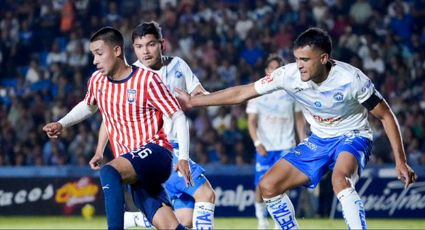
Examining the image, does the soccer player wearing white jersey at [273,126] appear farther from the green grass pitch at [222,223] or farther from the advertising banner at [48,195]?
the advertising banner at [48,195]

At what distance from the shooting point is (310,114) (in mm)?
8711

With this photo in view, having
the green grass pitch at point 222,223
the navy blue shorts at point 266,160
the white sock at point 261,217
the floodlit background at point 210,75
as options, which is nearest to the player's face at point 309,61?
the white sock at point 261,217

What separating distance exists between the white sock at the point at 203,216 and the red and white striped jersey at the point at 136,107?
109cm

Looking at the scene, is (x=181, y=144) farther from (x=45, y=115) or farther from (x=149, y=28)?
(x=45, y=115)

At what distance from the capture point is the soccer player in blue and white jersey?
28.3 feet

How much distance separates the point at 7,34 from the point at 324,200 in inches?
334

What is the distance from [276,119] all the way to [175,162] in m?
4.42

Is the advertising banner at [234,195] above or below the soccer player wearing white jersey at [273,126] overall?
below

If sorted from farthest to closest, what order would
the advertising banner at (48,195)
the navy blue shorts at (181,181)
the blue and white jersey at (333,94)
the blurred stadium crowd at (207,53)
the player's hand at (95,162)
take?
the blurred stadium crowd at (207,53) → the advertising banner at (48,195) → the navy blue shorts at (181,181) → the player's hand at (95,162) → the blue and white jersey at (333,94)

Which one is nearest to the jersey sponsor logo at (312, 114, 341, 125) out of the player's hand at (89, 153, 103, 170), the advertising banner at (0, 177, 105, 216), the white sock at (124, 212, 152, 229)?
the white sock at (124, 212, 152, 229)

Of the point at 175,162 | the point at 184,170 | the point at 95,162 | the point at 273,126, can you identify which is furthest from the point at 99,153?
the point at 273,126

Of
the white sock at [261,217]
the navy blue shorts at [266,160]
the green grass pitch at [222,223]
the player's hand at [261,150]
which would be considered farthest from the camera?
the green grass pitch at [222,223]

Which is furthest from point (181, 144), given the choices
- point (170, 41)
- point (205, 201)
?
point (170, 41)

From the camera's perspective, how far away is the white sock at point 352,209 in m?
8.00
